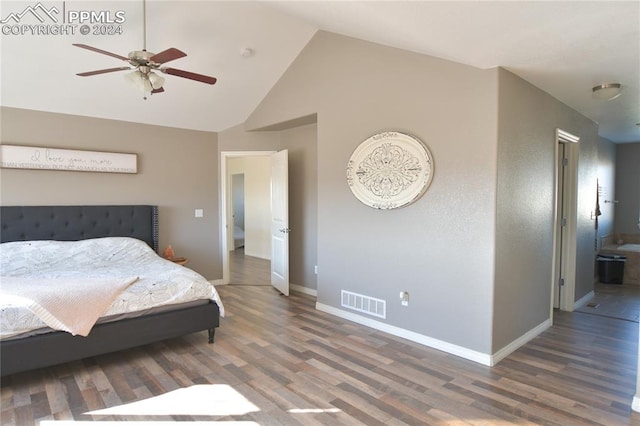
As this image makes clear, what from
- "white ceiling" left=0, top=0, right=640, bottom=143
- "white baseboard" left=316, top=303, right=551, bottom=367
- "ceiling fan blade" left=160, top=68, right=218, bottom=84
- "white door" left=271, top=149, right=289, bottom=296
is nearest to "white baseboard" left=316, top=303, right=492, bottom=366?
"white baseboard" left=316, top=303, right=551, bottom=367

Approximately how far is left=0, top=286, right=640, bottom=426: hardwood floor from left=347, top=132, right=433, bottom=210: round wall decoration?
1.38m

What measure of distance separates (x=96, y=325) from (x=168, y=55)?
213 cm

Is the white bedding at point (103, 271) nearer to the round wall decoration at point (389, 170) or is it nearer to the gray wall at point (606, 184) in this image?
the round wall decoration at point (389, 170)

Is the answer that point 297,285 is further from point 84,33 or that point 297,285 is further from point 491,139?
point 84,33

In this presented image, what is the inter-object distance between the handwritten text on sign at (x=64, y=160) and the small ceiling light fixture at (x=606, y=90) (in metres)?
5.30

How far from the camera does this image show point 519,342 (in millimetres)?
3342

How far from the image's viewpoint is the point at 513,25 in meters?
2.31

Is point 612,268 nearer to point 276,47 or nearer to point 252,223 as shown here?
point 276,47

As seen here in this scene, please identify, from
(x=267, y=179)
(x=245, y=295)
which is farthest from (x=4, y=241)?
(x=267, y=179)

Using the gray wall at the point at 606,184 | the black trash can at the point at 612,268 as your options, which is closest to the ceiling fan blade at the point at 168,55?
the gray wall at the point at 606,184


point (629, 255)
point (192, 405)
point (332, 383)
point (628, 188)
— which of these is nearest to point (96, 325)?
point (192, 405)

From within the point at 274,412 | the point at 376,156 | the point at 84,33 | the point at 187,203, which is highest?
the point at 84,33

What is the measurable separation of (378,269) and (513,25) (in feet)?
7.80

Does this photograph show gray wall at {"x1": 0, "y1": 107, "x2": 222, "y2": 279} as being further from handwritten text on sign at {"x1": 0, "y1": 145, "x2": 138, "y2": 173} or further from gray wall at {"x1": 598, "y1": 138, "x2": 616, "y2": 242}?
gray wall at {"x1": 598, "y1": 138, "x2": 616, "y2": 242}
